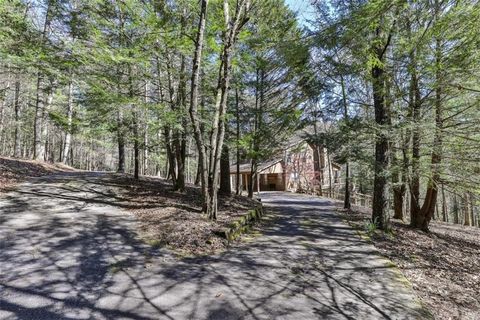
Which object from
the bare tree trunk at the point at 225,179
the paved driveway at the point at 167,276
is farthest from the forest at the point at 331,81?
the bare tree trunk at the point at 225,179

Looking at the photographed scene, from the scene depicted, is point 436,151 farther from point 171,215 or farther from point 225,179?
point 225,179

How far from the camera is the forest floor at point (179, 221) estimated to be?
5.83m

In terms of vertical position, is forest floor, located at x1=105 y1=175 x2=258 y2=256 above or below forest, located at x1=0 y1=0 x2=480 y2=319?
below

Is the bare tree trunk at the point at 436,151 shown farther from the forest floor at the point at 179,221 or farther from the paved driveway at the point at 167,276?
the forest floor at the point at 179,221

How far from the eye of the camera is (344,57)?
803 centimetres

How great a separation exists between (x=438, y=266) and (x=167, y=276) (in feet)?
16.8

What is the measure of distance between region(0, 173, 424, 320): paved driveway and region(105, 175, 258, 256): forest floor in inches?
13.1

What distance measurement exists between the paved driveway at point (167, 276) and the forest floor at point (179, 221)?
33 centimetres

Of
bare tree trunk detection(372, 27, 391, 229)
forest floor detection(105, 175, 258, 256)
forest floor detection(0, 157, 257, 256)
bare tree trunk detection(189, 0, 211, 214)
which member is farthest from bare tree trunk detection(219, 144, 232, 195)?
bare tree trunk detection(372, 27, 391, 229)

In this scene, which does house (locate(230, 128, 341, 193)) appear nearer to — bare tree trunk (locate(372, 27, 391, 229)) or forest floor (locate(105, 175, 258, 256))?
forest floor (locate(105, 175, 258, 256))

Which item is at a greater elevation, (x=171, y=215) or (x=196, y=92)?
(x=196, y=92)

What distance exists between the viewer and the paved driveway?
3660 mm

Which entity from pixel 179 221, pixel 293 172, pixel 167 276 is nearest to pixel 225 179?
pixel 179 221

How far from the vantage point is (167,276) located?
4.52m
